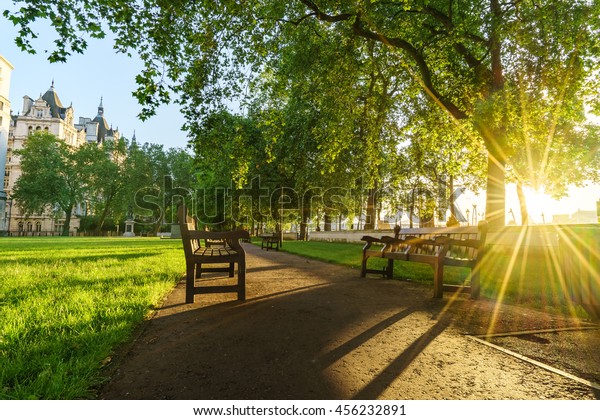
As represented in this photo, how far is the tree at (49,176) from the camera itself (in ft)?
174

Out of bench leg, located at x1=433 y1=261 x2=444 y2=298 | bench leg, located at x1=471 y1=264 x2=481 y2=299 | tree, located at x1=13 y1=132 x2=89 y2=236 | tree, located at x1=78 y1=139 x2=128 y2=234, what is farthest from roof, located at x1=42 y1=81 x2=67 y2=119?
bench leg, located at x1=471 y1=264 x2=481 y2=299

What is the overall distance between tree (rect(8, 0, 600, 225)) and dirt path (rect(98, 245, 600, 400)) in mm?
6652

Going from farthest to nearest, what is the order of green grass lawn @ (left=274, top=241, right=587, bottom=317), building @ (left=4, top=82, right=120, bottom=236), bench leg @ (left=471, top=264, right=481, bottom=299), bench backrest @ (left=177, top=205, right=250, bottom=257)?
1. building @ (left=4, top=82, right=120, bottom=236)
2. bench leg @ (left=471, top=264, right=481, bottom=299)
3. green grass lawn @ (left=274, top=241, right=587, bottom=317)
4. bench backrest @ (left=177, top=205, right=250, bottom=257)

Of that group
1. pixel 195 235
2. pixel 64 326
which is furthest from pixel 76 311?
pixel 195 235

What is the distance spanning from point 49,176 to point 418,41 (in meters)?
60.5

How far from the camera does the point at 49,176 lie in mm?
54031

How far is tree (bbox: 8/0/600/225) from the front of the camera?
8062mm

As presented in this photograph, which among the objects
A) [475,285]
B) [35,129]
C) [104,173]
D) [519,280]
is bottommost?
[519,280]

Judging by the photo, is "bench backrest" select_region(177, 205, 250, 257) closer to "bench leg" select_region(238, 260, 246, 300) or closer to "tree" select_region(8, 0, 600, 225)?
"bench leg" select_region(238, 260, 246, 300)

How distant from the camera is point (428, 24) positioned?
12516 millimetres

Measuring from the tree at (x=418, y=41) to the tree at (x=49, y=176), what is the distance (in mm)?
56899
